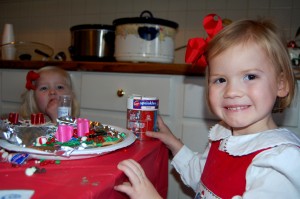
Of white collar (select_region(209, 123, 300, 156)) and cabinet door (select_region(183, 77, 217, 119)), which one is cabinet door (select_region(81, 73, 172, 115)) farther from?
white collar (select_region(209, 123, 300, 156))

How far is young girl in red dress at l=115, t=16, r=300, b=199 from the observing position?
617 mm

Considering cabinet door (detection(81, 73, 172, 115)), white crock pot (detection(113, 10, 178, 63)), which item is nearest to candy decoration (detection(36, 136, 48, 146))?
cabinet door (detection(81, 73, 172, 115))

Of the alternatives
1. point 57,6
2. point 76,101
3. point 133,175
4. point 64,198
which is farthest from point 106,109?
point 57,6

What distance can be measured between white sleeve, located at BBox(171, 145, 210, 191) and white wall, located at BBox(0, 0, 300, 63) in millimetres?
868

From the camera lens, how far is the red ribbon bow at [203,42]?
2.82 ft

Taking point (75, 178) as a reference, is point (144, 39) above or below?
above

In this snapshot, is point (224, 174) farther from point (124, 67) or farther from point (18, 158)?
point (124, 67)

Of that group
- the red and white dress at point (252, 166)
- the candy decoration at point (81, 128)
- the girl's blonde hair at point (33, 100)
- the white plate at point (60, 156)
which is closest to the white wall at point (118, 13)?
the girl's blonde hair at point (33, 100)

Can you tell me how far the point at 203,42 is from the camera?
0.87 metres

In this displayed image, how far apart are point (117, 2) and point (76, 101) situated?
0.80 m

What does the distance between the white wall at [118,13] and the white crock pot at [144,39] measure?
15.5 inches

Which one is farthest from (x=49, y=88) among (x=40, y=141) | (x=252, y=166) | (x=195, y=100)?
(x=252, y=166)

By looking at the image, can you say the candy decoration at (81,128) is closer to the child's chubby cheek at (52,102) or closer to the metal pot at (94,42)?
the child's chubby cheek at (52,102)

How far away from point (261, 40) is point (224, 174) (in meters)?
0.36
